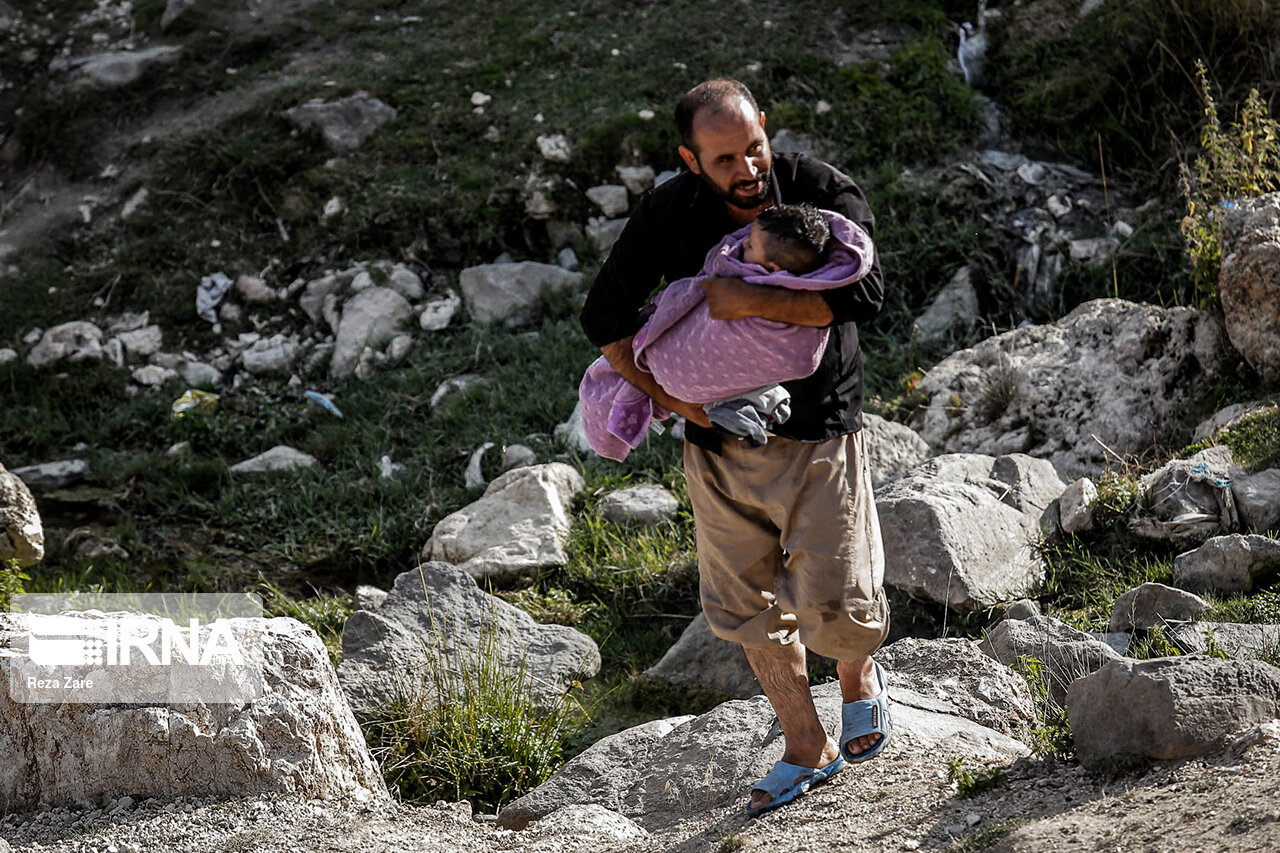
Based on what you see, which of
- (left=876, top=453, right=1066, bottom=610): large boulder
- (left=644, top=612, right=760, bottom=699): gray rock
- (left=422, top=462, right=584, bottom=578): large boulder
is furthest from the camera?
(left=422, top=462, right=584, bottom=578): large boulder

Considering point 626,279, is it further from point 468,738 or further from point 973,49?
point 973,49

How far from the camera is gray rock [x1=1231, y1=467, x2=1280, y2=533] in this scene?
3.87m

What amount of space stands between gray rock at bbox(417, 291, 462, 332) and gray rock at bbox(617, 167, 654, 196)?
1.33 metres

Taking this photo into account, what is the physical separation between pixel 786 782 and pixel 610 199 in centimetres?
522

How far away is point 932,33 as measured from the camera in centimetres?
802

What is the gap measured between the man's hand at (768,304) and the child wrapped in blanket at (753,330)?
0.7 inches

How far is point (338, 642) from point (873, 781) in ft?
8.24

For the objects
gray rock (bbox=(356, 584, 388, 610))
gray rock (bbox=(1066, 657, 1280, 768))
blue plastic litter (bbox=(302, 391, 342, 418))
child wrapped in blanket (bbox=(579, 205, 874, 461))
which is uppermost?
child wrapped in blanket (bbox=(579, 205, 874, 461))

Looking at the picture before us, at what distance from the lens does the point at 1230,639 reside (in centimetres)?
317

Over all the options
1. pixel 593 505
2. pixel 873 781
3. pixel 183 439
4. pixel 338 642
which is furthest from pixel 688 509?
pixel 183 439

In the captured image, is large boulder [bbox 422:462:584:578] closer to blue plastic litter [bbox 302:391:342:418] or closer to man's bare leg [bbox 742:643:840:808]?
blue plastic litter [bbox 302:391:342:418]

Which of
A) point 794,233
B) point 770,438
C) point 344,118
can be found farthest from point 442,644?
point 344,118

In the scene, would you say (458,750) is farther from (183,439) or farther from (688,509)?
(183,439)

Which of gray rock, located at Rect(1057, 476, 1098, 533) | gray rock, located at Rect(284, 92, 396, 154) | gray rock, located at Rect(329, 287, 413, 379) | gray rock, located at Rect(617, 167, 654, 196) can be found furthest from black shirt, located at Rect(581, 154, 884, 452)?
gray rock, located at Rect(284, 92, 396, 154)
